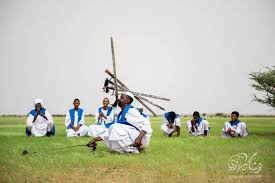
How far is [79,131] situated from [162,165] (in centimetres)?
1032

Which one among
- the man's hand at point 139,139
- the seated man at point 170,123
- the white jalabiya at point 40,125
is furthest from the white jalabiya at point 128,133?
the white jalabiya at point 40,125

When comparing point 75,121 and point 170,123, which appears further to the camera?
point 170,123

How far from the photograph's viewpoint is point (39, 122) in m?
18.8

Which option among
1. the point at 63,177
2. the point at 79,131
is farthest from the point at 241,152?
the point at 79,131

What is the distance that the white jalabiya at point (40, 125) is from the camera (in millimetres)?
18641

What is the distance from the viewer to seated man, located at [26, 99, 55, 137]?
18.6m

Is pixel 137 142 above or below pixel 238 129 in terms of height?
below

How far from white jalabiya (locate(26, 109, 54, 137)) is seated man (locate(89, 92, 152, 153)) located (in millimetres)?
8554

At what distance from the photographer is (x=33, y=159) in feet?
30.3

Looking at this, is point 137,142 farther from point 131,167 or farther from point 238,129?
point 238,129

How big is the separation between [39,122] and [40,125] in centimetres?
15

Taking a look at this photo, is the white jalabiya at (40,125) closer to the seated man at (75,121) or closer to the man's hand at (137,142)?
the seated man at (75,121)

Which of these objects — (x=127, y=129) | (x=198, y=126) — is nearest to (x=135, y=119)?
(x=127, y=129)

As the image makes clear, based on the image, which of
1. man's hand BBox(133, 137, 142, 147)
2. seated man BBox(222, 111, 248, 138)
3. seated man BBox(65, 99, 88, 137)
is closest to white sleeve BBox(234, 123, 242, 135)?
seated man BBox(222, 111, 248, 138)
